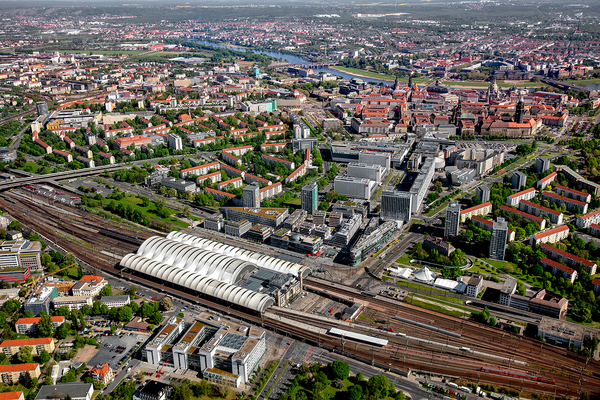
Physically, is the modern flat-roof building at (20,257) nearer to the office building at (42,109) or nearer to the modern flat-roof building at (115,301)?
the modern flat-roof building at (115,301)

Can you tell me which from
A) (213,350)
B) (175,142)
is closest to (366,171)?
(175,142)

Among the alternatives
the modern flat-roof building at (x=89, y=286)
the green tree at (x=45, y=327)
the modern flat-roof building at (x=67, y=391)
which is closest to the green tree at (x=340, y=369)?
the modern flat-roof building at (x=67, y=391)

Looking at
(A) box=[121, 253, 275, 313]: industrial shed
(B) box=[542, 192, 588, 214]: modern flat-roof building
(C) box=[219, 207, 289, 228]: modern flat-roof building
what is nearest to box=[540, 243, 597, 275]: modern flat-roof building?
(B) box=[542, 192, 588, 214]: modern flat-roof building

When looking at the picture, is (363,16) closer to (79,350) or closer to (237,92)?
(237,92)

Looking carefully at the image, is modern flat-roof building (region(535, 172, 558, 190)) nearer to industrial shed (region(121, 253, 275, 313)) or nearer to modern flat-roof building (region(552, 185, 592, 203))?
modern flat-roof building (region(552, 185, 592, 203))

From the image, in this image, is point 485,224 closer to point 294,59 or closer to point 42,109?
point 42,109

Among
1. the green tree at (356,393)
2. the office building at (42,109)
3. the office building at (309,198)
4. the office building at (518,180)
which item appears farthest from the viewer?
the office building at (42,109)
